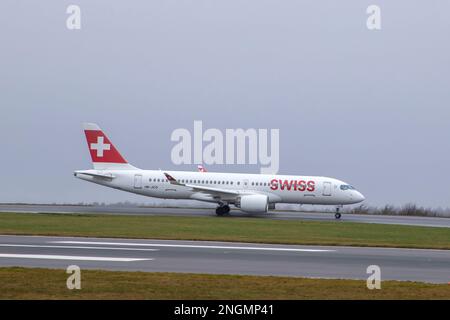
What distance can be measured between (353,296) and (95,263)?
25.2 feet

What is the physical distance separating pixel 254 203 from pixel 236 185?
3.74m

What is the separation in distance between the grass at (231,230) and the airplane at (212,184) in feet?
24.4

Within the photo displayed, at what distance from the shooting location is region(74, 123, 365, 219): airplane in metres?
48.0

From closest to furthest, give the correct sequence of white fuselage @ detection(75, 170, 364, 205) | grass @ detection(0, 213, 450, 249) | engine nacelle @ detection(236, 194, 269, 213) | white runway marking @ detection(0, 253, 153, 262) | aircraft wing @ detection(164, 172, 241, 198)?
white runway marking @ detection(0, 253, 153, 262) → grass @ detection(0, 213, 450, 249) → engine nacelle @ detection(236, 194, 269, 213) → aircraft wing @ detection(164, 172, 241, 198) → white fuselage @ detection(75, 170, 364, 205)

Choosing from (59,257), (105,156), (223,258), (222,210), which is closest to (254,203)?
(222,210)

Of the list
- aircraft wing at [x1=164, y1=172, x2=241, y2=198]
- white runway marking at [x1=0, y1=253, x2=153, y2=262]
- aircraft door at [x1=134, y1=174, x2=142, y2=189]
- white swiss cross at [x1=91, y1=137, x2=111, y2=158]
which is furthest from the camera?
white swiss cross at [x1=91, y1=137, x2=111, y2=158]

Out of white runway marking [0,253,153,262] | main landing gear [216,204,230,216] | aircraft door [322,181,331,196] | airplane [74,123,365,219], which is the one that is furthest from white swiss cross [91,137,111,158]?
white runway marking [0,253,153,262]

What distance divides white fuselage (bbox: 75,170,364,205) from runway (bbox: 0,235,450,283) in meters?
21.5

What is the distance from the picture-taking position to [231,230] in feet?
111

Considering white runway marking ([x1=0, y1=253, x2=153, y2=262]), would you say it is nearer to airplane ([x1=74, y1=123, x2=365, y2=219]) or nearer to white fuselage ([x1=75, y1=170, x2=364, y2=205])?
airplane ([x1=74, y1=123, x2=365, y2=219])

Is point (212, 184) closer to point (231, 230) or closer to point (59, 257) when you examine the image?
point (231, 230)
